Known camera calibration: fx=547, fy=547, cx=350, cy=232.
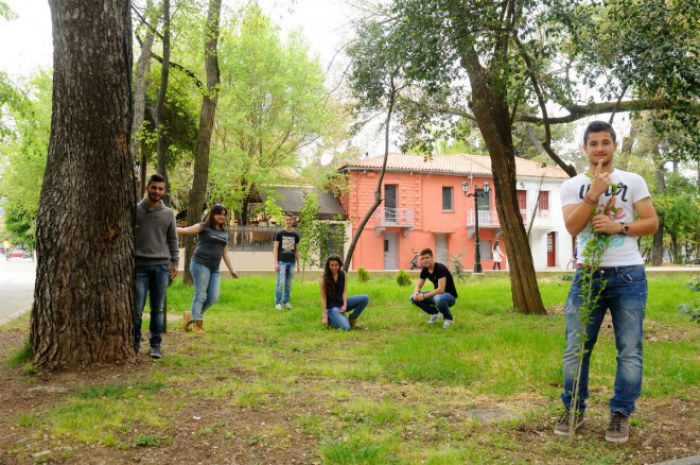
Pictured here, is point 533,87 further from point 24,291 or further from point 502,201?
point 24,291

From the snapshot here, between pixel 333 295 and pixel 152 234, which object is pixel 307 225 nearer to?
pixel 333 295

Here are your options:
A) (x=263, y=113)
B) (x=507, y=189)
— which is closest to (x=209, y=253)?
(x=507, y=189)

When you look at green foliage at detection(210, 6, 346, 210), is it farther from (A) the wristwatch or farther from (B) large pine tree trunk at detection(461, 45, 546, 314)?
(A) the wristwatch

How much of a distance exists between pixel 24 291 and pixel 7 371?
40.0 ft

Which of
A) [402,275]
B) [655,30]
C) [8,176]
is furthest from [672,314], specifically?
[8,176]

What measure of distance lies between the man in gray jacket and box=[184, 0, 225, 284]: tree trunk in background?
4953mm

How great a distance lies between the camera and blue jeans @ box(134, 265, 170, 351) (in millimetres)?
5508

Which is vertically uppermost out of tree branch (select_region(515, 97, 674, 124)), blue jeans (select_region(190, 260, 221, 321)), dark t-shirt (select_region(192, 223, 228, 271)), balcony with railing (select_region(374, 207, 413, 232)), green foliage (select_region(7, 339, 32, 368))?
tree branch (select_region(515, 97, 674, 124))

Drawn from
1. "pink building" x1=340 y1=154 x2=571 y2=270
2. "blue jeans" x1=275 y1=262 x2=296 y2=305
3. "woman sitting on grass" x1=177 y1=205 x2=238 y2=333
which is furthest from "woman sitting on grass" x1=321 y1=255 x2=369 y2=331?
"pink building" x1=340 y1=154 x2=571 y2=270

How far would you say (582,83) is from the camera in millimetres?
7668

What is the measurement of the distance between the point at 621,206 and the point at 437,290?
522 centimetres

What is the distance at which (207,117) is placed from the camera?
38.1 ft

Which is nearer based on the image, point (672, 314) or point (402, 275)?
point (672, 314)

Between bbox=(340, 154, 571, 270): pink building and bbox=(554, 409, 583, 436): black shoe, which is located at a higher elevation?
bbox=(340, 154, 571, 270): pink building
